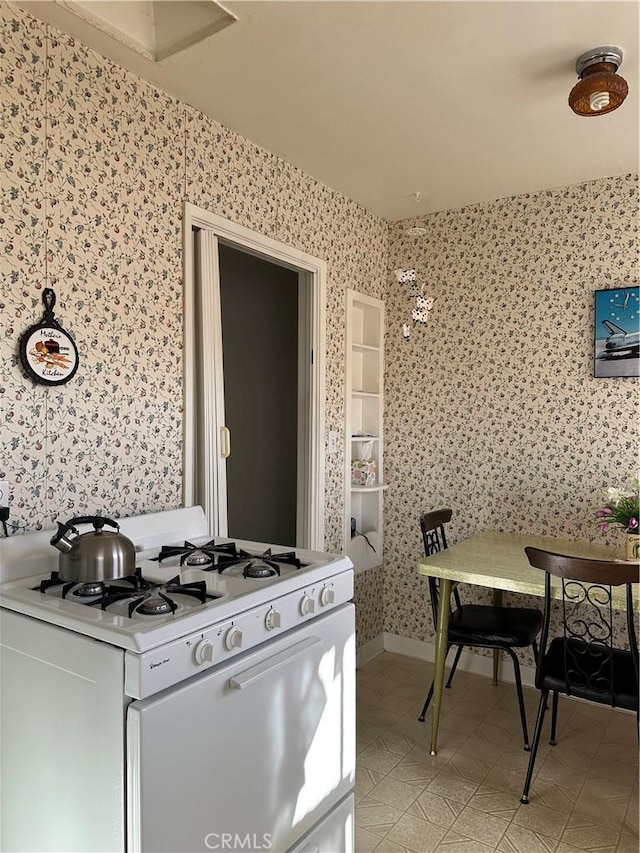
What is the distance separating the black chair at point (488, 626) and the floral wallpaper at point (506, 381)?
461mm

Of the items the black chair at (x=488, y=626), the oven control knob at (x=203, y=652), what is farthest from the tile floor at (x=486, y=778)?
the oven control knob at (x=203, y=652)

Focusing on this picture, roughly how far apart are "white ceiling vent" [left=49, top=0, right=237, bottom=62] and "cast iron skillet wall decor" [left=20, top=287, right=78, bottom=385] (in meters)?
0.81

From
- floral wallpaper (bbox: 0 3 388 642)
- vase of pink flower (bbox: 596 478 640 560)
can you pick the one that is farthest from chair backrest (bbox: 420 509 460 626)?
floral wallpaper (bbox: 0 3 388 642)

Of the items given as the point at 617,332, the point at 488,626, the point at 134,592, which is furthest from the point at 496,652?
the point at 134,592

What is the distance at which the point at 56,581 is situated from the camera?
162cm

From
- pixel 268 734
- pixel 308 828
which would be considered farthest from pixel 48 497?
pixel 308 828

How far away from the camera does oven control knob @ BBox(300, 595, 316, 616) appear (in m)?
1.73

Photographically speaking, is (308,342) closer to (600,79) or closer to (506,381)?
(506,381)

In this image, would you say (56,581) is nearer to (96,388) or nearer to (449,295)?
(96,388)

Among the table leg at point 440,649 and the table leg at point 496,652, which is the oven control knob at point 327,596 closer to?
the table leg at point 440,649

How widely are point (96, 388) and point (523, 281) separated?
90.1 inches

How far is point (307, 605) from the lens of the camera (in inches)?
68.8

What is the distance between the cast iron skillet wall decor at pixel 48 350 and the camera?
1.79 metres

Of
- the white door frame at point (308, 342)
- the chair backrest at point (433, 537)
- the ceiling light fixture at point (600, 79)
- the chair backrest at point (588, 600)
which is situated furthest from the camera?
the chair backrest at point (433, 537)
